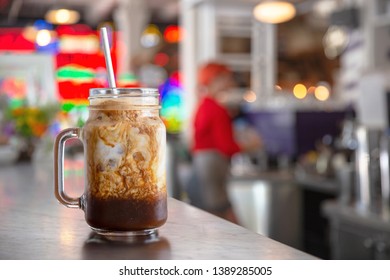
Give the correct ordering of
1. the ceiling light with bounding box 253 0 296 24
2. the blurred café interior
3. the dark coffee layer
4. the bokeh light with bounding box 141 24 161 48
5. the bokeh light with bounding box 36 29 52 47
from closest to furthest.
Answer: the dark coffee layer → the blurred café interior → the ceiling light with bounding box 253 0 296 24 → the bokeh light with bounding box 36 29 52 47 → the bokeh light with bounding box 141 24 161 48

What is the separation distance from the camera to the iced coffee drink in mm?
696

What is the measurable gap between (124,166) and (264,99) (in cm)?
669

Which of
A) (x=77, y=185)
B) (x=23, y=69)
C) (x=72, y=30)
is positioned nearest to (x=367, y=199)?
(x=23, y=69)

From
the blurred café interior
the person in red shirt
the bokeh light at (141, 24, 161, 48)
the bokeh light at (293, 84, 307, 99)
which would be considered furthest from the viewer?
the bokeh light at (141, 24, 161, 48)

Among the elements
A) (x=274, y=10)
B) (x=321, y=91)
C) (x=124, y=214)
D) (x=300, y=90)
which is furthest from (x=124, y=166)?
(x=321, y=91)

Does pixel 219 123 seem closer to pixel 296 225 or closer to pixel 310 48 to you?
pixel 296 225

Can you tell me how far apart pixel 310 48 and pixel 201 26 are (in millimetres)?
3907

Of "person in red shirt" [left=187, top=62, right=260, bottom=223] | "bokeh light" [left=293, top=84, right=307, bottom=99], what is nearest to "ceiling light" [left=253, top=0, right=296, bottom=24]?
"person in red shirt" [left=187, top=62, right=260, bottom=223]

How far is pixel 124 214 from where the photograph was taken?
0.69 metres

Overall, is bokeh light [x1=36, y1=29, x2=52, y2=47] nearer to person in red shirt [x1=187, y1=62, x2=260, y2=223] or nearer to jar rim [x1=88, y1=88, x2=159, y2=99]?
person in red shirt [x1=187, y1=62, x2=260, y2=223]

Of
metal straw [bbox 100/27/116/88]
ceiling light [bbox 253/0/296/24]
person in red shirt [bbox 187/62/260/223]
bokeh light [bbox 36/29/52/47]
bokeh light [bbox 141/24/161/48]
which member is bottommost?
person in red shirt [bbox 187/62/260/223]

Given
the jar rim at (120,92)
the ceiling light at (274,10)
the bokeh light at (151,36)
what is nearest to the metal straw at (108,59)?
the jar rim at (120,92)

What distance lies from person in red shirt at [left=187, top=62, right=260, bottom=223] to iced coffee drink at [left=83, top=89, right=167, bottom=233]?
10.2ft

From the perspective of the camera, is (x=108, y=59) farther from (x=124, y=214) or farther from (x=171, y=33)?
(x=171, y=33)
